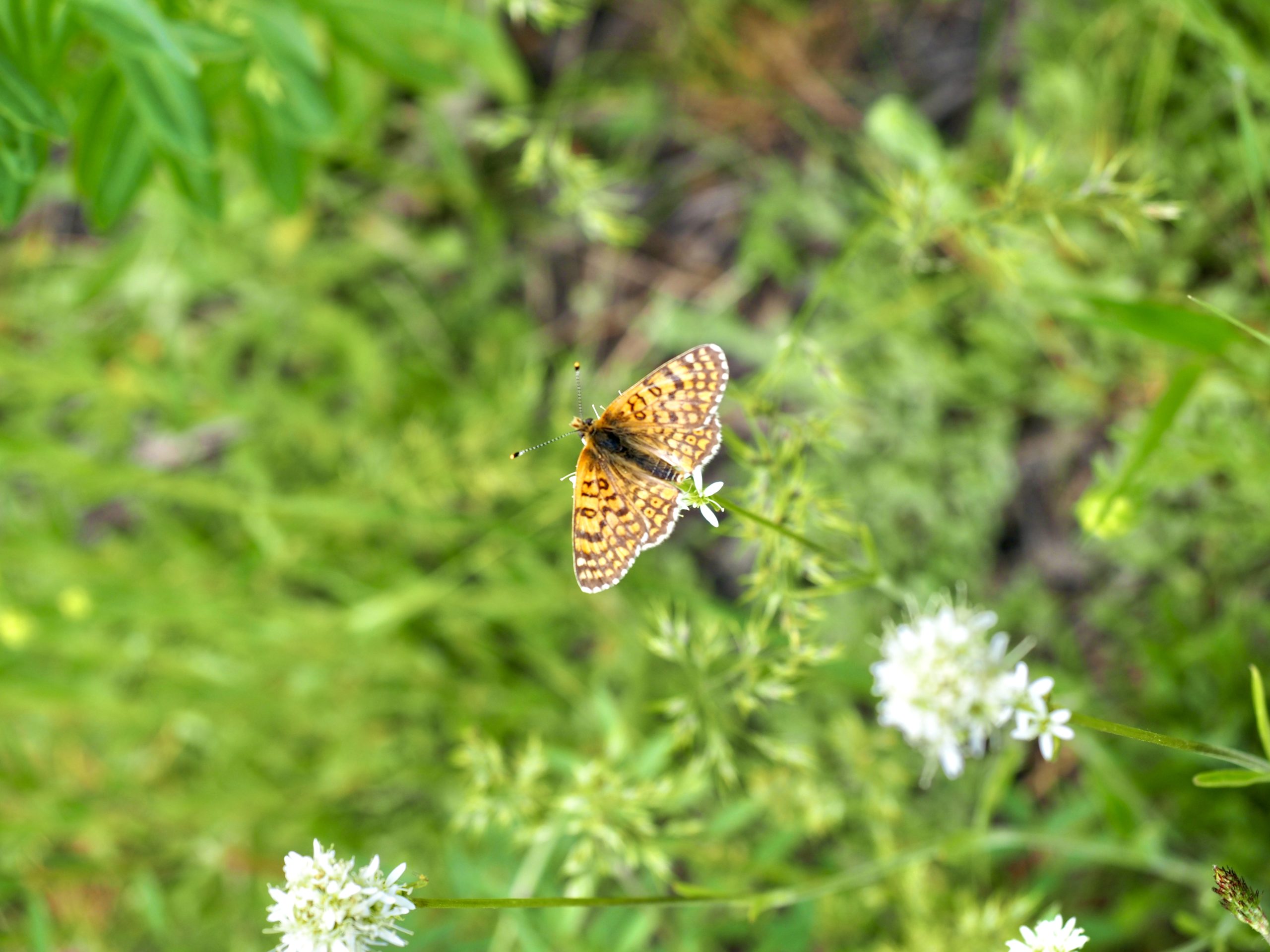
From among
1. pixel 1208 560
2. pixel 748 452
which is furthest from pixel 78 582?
pixel 1208 560

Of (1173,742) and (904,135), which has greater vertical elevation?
(904,135)

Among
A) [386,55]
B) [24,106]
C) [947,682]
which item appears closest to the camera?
[24,106]

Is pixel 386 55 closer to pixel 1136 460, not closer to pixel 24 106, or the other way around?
pixel 24 106

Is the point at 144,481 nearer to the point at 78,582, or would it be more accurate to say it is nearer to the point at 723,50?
the point at 78,582

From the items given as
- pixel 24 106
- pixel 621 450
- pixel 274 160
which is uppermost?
pixel 24 106

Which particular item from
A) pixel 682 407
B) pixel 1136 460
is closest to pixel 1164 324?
pixel 1136 460

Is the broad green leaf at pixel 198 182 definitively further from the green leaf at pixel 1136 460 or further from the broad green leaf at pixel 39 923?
the green leaf at pixel 1136 460

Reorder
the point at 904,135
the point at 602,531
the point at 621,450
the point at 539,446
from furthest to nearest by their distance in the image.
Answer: the point at 904,135
the point at 539,446
the point at 621,450
the point at 602,531
